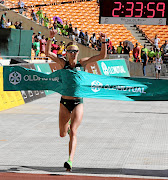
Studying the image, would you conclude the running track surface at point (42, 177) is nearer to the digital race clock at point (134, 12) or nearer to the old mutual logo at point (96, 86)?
the old mutual logo at point (96, 86)

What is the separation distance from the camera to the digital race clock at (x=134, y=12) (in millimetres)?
19438

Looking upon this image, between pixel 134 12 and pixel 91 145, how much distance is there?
1100cm

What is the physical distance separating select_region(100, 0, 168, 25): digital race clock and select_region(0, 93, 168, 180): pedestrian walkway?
15.8 ft

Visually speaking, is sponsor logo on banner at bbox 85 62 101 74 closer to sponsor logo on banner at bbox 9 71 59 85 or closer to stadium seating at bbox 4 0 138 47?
sponsor logo on banner at bbox 9 71 59 85

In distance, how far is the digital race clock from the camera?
19438 mm

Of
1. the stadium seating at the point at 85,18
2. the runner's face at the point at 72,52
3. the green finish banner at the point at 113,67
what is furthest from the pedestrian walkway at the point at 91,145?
the stadium seating at the point at 85,18

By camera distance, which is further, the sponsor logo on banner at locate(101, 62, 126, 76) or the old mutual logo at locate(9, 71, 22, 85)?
the sponsor logo on banner at locate(101, 62, 126, 76)

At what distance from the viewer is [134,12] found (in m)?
19.7

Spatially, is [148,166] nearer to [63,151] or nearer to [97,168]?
[97,168]

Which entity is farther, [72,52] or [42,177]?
[72,52]

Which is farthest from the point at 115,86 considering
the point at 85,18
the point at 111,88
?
the point at 85,18

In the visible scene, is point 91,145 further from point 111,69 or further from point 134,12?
point 111,69

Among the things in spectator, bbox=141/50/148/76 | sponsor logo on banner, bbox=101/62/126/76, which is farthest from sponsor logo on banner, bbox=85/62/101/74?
spectator, bbox=141/50/148/76

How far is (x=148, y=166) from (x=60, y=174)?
148cm
